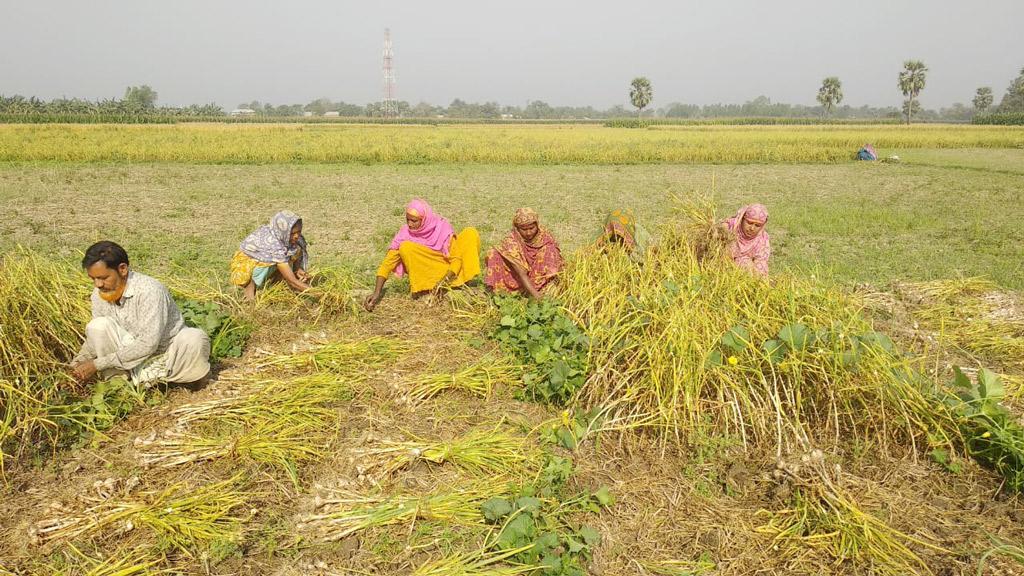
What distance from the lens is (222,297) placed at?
14.7 ft

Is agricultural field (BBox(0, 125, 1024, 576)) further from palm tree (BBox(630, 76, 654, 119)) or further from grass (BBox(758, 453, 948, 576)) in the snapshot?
palm tree (BBox(630, 76, 654, 119))

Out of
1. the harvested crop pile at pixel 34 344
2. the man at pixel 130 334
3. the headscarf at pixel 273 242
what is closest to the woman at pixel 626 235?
the headscarf at pixel 273 242

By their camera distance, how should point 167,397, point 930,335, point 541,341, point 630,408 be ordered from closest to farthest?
point 630,408
point 167,397
point 541,341
point 930,335

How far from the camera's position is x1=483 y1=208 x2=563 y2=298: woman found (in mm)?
4656

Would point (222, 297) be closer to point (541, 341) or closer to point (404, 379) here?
point (404, 379)

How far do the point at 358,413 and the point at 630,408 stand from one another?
1.61 m

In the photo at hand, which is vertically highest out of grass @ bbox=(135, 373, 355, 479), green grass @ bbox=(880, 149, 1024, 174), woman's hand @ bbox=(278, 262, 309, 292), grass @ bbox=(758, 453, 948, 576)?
Answer: green grass @ bbox=(880, 149, 1024, 174)

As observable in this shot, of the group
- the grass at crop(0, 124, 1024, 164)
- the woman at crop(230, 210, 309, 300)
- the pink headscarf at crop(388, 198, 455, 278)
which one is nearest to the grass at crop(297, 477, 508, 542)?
the woman at crop(230, 210, 309, 300)

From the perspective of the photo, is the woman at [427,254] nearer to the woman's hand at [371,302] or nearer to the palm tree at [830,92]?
the woman's hand at [371,302]

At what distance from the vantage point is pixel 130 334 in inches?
125

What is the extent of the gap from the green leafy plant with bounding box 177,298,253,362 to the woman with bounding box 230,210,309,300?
0.71 metres

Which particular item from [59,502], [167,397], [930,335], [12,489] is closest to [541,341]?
[167,397]

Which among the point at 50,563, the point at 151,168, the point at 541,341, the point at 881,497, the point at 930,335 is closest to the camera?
the point at 50,563

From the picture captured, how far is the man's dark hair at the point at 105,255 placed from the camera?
2850 mm
